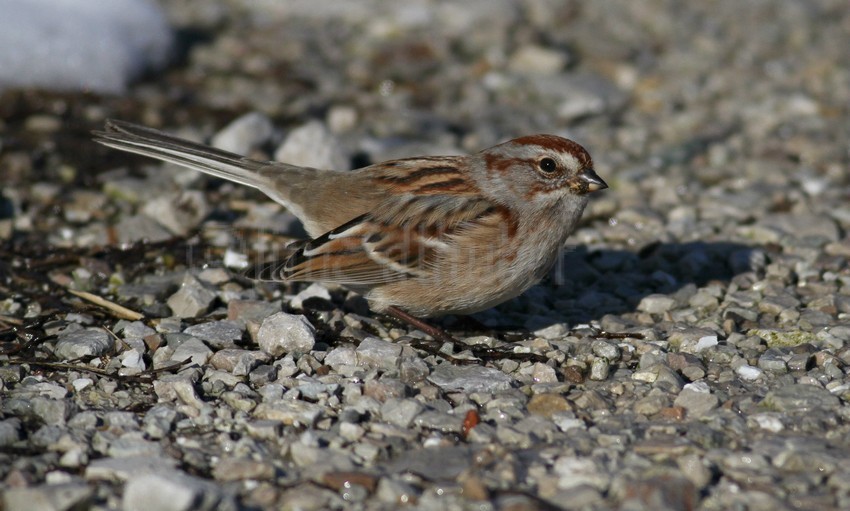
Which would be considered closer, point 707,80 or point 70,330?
point 70,330

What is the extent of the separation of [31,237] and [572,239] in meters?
3.19

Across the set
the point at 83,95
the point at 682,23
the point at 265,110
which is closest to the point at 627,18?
the point at 682,23

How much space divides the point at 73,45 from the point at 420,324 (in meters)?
4.21

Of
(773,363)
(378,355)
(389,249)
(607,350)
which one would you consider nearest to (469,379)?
(378,355)

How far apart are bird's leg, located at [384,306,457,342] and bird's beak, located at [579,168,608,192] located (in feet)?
3.29

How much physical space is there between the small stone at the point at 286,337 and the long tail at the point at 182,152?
1.03 meters

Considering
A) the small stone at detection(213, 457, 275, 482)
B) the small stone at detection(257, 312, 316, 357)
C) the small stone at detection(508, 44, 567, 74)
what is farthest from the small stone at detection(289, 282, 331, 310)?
the small stone at detection(508, 44, 567, 74)

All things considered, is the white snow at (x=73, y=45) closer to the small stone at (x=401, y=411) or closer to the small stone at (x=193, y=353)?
the small stone at (x=193, y=353)

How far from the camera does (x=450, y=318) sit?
5355mm

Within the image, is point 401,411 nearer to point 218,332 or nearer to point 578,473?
point 578,473

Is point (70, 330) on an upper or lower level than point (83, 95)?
lower

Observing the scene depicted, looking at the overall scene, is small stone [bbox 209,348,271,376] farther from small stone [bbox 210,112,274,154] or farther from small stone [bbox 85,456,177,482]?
small stone [bbox 210,112,274,154]

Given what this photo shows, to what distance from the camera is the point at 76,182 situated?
21.0 ft

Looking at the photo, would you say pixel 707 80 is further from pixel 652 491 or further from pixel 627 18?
pixel 652 491
